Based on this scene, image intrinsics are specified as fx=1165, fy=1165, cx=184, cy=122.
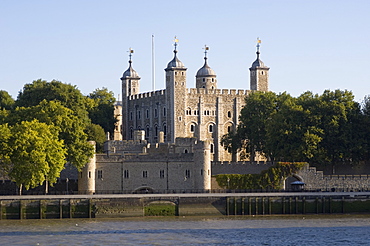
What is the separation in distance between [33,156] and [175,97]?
42.9 metres

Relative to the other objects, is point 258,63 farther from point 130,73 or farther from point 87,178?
point 87,178

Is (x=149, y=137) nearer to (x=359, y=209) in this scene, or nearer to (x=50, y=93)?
(x=50, y=93)

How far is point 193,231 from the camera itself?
7512 cm

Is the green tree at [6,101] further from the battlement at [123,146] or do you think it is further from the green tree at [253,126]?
the battlement at [123,146]

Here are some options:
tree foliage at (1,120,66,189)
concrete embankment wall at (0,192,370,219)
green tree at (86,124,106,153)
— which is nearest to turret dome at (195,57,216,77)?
green tree at (86,124,106,153)

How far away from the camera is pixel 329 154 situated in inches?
4195

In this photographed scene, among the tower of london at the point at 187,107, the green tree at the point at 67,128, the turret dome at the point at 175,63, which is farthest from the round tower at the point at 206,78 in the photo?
the green tree at the point at 67,128

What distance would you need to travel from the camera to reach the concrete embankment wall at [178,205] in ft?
274

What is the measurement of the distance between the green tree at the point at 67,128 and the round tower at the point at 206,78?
37.8 metres

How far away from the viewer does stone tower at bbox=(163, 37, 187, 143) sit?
12975 cm

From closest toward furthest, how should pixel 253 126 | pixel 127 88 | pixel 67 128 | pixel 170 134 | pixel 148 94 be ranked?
1. pixel 67 128
2. pixel 253 126
3. pixel 170 134
4. pixel 148 94
5. pixel 127 88

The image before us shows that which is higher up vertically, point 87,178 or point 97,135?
point 97,135

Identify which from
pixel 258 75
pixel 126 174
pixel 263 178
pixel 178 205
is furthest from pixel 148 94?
pixel 178 205

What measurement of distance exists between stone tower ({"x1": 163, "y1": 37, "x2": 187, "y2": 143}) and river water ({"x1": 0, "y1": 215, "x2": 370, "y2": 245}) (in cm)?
4594
